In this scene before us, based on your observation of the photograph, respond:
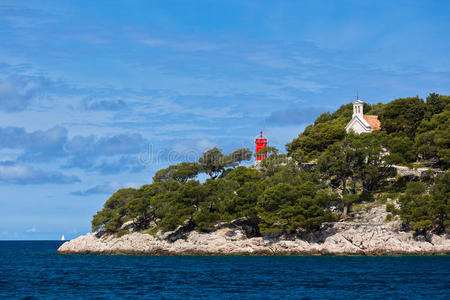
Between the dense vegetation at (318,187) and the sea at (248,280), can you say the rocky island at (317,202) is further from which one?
the sea at (248,280)

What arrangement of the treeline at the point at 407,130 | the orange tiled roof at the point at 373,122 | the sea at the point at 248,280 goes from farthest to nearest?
1. the orange tiled roof at the point at 373,122
2. the treeline at the point at 407,130
3. the sea at the point at 248,280

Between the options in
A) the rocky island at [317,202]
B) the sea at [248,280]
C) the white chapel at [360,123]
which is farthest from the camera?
the white chapel at [360,123]

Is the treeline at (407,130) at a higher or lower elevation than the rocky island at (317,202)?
higher

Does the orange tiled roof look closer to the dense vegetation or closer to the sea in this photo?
the dense vegetation

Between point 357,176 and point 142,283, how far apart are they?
144 feet

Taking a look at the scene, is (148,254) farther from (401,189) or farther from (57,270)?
(401,189)

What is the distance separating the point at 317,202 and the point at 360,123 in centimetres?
2776

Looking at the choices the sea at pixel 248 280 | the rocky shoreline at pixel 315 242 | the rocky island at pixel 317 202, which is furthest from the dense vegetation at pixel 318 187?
the sea at pixel 248 280

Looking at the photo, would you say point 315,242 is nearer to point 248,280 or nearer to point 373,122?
point 248,280

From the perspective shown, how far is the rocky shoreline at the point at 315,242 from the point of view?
64.4 metres

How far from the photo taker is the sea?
36.2 m

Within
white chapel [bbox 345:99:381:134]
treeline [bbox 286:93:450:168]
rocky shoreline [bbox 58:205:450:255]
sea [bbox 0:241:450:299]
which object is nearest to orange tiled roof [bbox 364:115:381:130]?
white chapel [bbox 345:99:381:134]

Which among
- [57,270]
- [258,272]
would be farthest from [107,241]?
[258,272]

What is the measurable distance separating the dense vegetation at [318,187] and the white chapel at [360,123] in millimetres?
2183
